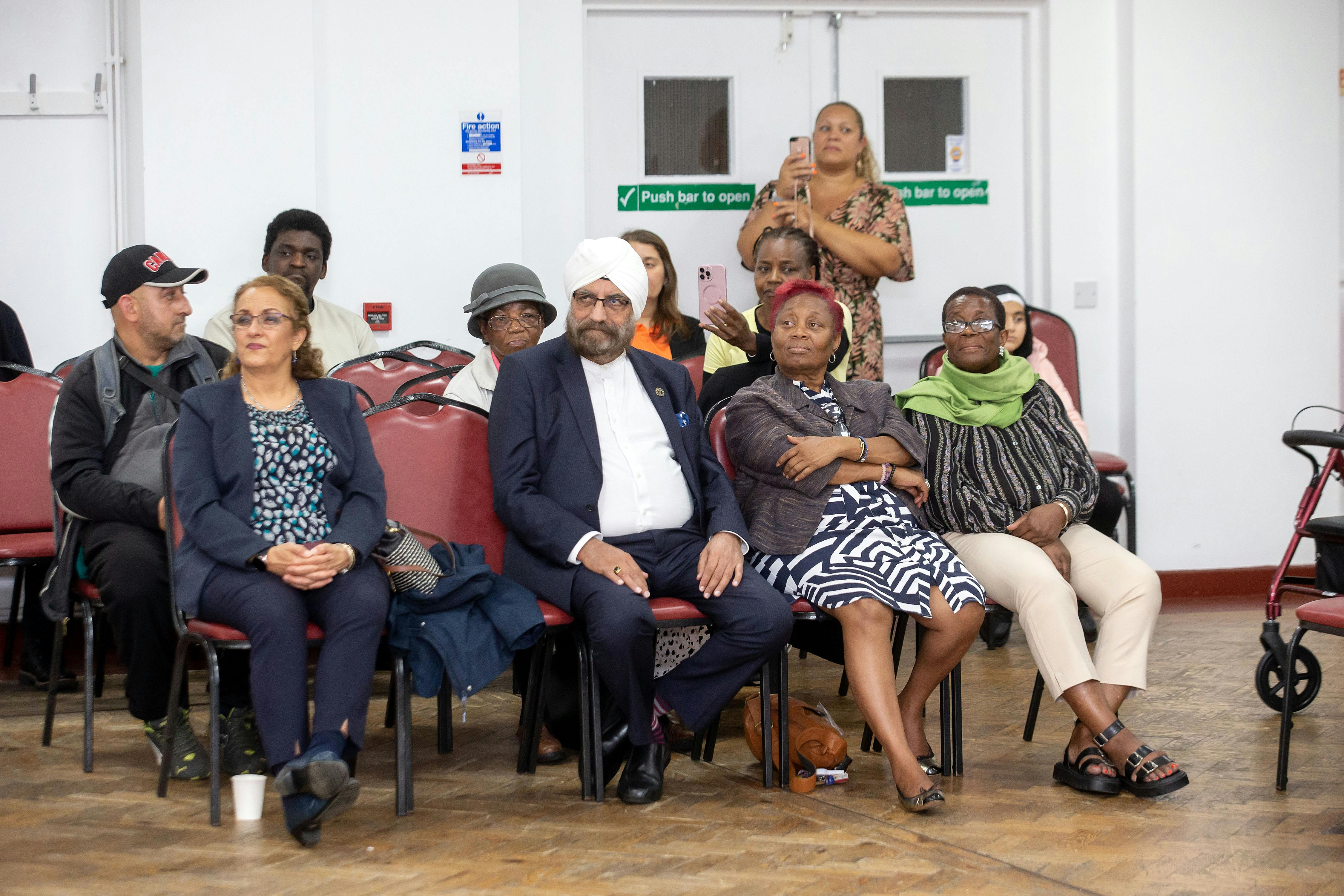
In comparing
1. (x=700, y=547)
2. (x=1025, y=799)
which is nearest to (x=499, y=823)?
(x=700, y=547)

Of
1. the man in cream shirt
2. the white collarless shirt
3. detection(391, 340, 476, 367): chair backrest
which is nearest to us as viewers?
the white collarless shirt

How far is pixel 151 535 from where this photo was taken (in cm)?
327

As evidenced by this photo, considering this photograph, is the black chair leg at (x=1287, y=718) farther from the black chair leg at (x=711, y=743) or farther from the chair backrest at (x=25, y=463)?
the chair backrest at (x=25, y=463)

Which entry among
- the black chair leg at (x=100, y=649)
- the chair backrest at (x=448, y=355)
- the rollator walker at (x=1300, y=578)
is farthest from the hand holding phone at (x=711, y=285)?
the black chair leg at (x=100, y=649)

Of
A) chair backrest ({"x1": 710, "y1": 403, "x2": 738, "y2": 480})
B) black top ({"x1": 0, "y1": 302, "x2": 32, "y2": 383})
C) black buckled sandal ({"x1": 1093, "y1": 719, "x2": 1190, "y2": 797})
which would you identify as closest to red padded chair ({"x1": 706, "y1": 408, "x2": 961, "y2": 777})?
chair backrest ({"x1": 710, "y1": 403, "x2": 738, "y2": 480})

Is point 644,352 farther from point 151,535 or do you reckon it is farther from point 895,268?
point 895,268

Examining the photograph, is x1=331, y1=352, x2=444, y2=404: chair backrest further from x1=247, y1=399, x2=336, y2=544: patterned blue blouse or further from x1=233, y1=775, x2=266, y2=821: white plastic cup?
x1=233, y1=775, x2=266, y2=821: white plastic cup

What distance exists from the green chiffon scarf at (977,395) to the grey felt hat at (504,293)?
124 centimetres

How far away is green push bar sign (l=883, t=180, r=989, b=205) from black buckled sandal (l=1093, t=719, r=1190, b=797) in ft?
11.0

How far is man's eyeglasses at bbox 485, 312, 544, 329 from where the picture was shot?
402 centimetres

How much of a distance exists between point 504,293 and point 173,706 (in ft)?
5.32

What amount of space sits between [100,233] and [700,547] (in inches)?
138

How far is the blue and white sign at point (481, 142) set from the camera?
5402 mm

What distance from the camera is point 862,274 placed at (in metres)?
5.19
